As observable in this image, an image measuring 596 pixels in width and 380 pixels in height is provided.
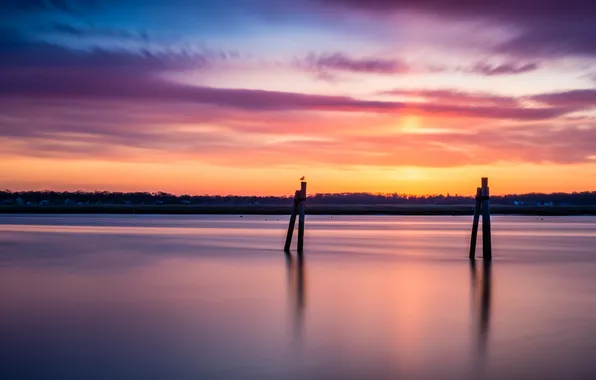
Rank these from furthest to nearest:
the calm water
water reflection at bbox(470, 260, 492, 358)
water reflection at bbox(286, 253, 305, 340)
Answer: water reflection at bbox(286, 253, 305, 340) → water reflection at bbox(470, 260, 492, 358) → the calm water

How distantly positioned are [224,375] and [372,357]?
2.57 metres

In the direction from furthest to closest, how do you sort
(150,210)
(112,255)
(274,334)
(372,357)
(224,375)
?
(150,210)
(112,255)
(274,334)
(372,357)
(224,375)

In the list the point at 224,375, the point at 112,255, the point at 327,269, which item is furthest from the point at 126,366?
the point at 112,255

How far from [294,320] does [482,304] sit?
5.45m

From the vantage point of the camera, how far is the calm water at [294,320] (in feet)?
38.8

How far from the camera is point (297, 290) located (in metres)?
22.6

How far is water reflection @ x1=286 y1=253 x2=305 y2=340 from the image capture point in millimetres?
16094

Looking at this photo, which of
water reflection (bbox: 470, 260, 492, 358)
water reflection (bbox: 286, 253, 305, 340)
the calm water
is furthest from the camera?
water reflection (bbox: 286, 253, 305, 340)

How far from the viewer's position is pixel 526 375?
1136 cm

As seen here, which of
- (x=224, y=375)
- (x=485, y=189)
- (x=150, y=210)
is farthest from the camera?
(x=150, y=210)

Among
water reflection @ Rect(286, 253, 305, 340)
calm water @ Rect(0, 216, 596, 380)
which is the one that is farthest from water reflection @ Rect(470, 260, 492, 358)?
water reflection @ Rect(286, 253, 305, 340)

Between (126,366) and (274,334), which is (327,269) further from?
(126,366)

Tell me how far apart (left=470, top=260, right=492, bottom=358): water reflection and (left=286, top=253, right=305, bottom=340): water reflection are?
3.22 metres

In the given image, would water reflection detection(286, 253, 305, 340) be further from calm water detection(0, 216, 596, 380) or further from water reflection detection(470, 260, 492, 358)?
water reflection detection(470, 260, 492, 358)
